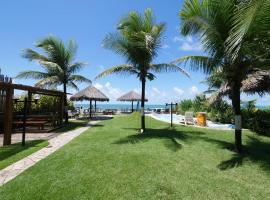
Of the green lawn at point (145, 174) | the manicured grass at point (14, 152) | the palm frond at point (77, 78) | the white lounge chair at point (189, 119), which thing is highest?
the palm frond at point (77, 78)

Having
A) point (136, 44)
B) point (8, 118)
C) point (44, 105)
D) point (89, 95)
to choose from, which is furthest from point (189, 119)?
point (8, 118)

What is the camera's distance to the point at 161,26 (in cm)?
1127

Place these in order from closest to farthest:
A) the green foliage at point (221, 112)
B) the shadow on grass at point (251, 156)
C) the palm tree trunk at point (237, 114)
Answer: the shadow on grass at point (251, 156), the palm tree trunk at point (237, 114), the green foliage at point (221, 112)

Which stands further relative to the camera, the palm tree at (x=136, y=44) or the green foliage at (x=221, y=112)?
the green foliage at (x=221, y=112)

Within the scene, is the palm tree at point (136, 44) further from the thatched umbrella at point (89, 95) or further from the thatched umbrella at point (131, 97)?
the thatched umbrella at point (131, 97)

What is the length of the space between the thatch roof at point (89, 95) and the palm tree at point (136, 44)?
40.8ft

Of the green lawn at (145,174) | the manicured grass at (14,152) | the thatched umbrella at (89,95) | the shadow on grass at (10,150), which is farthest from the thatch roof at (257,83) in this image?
the thatched umbrella at (89,95)

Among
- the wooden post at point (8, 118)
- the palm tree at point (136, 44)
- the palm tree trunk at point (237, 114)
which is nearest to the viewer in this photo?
the palm tree trunk at point (237, 114)

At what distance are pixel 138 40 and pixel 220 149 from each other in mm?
5749

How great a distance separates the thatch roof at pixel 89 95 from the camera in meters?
23.4

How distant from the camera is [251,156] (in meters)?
→ 6.98

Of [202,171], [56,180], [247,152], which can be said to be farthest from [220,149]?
[56,180]

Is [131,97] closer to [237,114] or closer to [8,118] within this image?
[8,118]

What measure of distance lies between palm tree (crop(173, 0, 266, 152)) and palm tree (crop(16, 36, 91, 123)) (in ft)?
33.3
